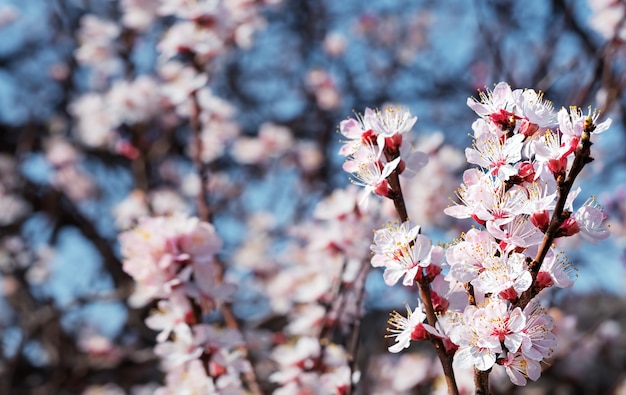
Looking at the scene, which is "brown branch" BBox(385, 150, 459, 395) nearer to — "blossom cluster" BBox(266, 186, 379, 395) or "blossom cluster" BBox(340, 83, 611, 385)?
"blossom cluster" BBox(340, 83, 611, 385)

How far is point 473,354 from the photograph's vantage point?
1012 mm

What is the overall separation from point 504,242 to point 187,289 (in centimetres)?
89

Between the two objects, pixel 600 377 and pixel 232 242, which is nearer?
pixel 600 377

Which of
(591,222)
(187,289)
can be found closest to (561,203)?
(591,222)

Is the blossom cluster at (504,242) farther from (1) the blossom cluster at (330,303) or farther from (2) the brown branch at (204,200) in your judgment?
(2) the brown branch at (204,200)

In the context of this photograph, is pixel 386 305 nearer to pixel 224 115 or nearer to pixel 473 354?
pixel 224 115

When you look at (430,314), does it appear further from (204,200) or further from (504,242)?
(204,200)

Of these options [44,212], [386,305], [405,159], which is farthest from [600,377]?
[44,212]

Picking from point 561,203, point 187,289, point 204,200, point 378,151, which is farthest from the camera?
point 204,200

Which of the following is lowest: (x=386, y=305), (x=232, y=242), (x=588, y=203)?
(x=232, y=242)

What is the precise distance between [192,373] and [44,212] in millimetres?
4222

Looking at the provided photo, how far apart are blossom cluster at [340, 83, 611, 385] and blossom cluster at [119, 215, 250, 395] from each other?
664 millimetres

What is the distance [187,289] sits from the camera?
167cm

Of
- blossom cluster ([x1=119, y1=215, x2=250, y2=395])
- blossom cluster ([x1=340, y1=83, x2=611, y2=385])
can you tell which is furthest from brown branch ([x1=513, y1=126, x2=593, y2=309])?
blossom cluster ([x1=119, y1=215, x2=250, y2=395])
